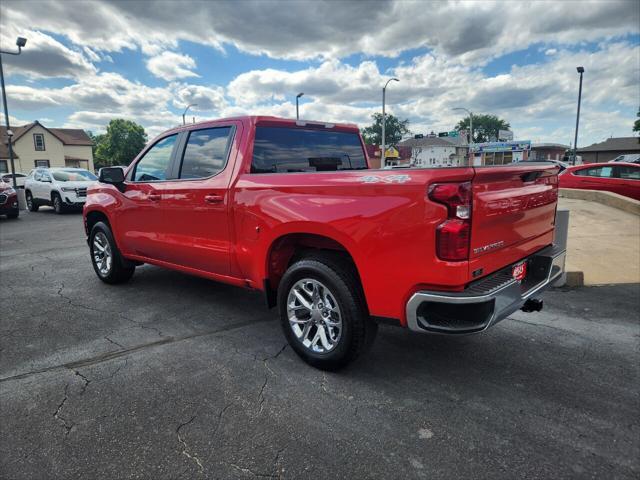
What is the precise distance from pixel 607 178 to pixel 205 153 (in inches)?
492

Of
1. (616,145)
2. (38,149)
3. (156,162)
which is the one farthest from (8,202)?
(616,145)

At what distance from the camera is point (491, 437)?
248cm

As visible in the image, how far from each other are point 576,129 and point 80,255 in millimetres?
27966

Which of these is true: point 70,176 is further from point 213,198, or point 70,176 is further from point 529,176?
point 529,176

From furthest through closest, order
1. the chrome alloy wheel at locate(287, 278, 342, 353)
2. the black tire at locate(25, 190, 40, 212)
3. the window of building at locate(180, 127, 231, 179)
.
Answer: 1. the black tire at locate(25, 190, 40, 212)
2. the window of building at locate(180, 127, 231, 179)
3. the chrome alloy wheel at locate(287, 278, 342, 353)

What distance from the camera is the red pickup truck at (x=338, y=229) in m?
2.53

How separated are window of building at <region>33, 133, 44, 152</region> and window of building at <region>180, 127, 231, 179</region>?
57905 mm

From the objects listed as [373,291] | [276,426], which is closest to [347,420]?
[276,426]

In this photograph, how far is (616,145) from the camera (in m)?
71.1

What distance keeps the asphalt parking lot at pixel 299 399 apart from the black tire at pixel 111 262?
2.88ft

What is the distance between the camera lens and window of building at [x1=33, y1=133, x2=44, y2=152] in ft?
168

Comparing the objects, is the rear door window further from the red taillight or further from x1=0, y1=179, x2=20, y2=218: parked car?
x1=0, y1=179, x2=20, y2=218: parked car

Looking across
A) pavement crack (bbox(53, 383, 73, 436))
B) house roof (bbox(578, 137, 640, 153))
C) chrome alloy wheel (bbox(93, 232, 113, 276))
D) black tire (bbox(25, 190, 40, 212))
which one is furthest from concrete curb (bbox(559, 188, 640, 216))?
house roof (bbox(578, 137, 640, 153))

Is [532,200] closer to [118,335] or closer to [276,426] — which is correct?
[276,426]
